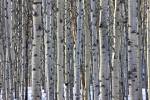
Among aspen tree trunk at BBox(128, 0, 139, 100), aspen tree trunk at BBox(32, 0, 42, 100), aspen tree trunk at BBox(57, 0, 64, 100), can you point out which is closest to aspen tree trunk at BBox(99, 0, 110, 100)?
aspen tree trunk at BBox(128, 0, 139, 100)

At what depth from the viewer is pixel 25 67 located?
12484 mm

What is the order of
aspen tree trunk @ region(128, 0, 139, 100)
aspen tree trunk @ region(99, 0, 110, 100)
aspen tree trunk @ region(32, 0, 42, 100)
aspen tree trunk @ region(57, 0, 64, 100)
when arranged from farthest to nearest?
aspen tree trunk @ region(57, 0, 64, 100)
aspen tree trunk @ region(99, 0, 110, 100)
aspen tree trunk @ region(128, 0, 139, 100)
aspen tree trunk @ region(32, 0, 42, 100)

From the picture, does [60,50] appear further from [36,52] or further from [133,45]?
[133,45]

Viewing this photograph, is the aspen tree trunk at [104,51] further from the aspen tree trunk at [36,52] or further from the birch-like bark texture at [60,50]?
the aspen tree trunk at [36,52]

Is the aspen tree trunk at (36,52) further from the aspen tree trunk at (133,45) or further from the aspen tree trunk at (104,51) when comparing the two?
the aspen tree trunk at (104,51)

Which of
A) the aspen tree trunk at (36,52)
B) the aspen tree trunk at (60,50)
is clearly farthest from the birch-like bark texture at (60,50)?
the aspen tree trunk at (36,52)

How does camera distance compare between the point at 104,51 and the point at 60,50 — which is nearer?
the point at 104,51

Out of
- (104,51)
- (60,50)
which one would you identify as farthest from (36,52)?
(60,50)

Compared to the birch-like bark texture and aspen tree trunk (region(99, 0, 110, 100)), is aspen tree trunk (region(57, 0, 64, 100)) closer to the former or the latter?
the birch-like bark texture

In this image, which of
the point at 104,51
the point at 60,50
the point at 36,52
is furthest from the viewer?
the point at 60,50

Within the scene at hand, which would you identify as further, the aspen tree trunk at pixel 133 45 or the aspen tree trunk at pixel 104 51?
the aspen tree trunk at pixel 104 51

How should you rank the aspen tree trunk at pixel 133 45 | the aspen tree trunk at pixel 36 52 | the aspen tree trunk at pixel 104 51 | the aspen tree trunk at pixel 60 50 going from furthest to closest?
the aspen tree trunk at pixel 60 50
the aspen tree trunk at pixel 104 51
the aspen tree trunk at pixel 133 45
the aspen tree trunk at pixel 36 52

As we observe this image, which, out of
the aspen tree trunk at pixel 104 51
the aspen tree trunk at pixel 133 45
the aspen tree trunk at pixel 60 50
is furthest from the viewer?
the aspen tree trunk at pixel 60 50

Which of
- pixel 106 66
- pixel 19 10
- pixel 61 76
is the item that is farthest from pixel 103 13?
pixel 19 10
